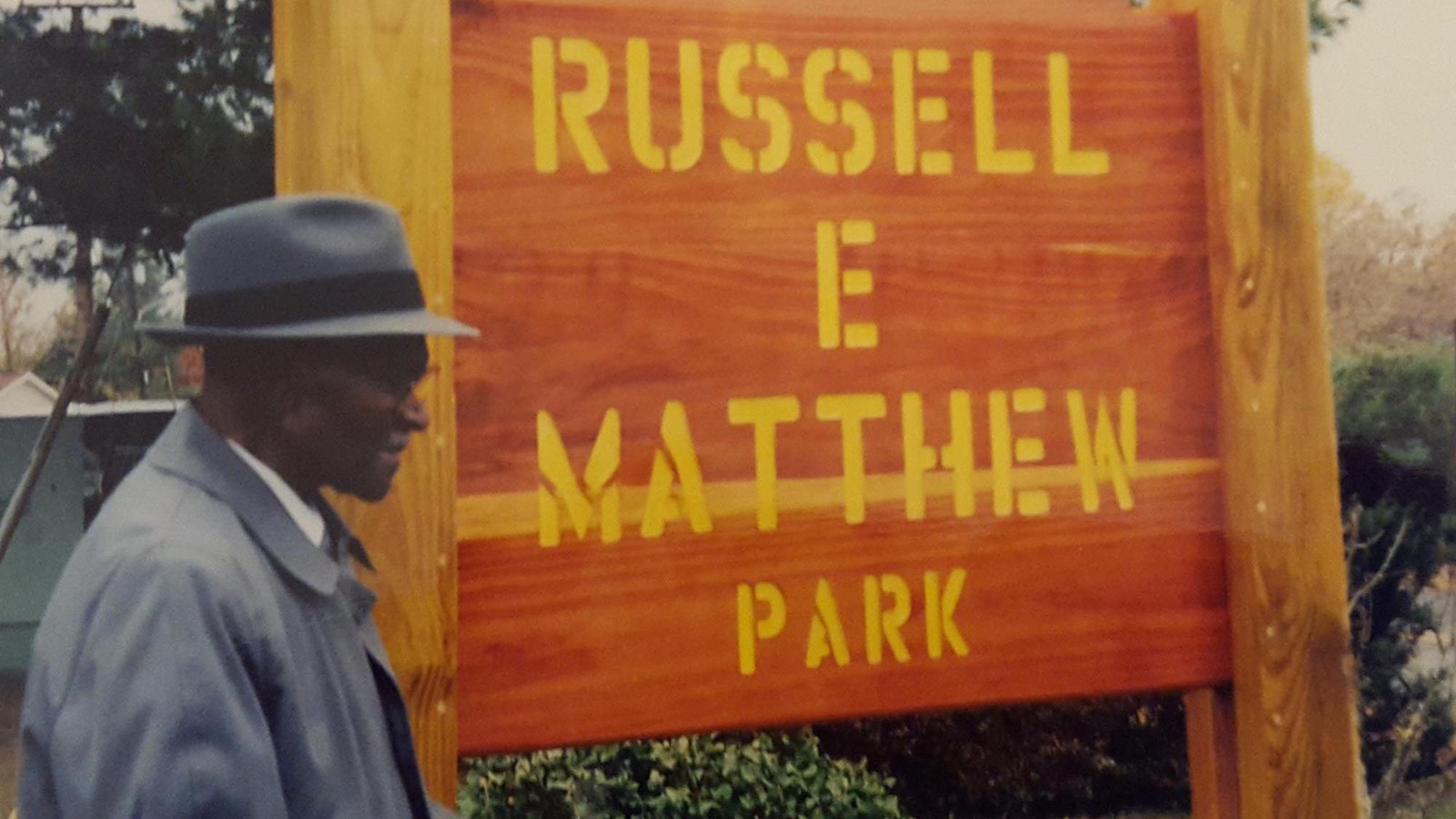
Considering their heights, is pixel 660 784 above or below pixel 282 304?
below

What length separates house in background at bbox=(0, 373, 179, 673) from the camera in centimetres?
340

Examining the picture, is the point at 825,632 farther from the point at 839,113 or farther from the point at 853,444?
the point at 839,113

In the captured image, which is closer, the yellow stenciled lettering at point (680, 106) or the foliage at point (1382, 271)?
the yellow stenciled lettering at point (680, 106)

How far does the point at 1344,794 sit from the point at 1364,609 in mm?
5860

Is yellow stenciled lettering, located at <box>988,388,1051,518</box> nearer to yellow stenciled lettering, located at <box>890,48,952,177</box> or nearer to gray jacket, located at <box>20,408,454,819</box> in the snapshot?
yellow stenciled lettering, located at <box>890,48,952,177</box>

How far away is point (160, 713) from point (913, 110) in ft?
3.48

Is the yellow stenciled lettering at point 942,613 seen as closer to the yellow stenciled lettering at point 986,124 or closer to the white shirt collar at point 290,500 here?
the yellow stenciled lettering at point 986,124

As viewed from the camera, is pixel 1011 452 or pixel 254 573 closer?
pixel 254 573

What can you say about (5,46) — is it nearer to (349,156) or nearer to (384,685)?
(349,156)

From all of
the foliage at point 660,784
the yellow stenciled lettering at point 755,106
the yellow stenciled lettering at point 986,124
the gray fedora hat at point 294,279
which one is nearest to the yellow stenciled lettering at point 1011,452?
the yellow stenciled lettering at point 986,124

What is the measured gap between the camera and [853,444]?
5.20 feet

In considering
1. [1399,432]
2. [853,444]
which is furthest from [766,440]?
[1399,432]

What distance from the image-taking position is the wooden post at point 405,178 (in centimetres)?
143

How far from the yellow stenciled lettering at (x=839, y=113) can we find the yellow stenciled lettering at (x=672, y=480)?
337 millimetres
